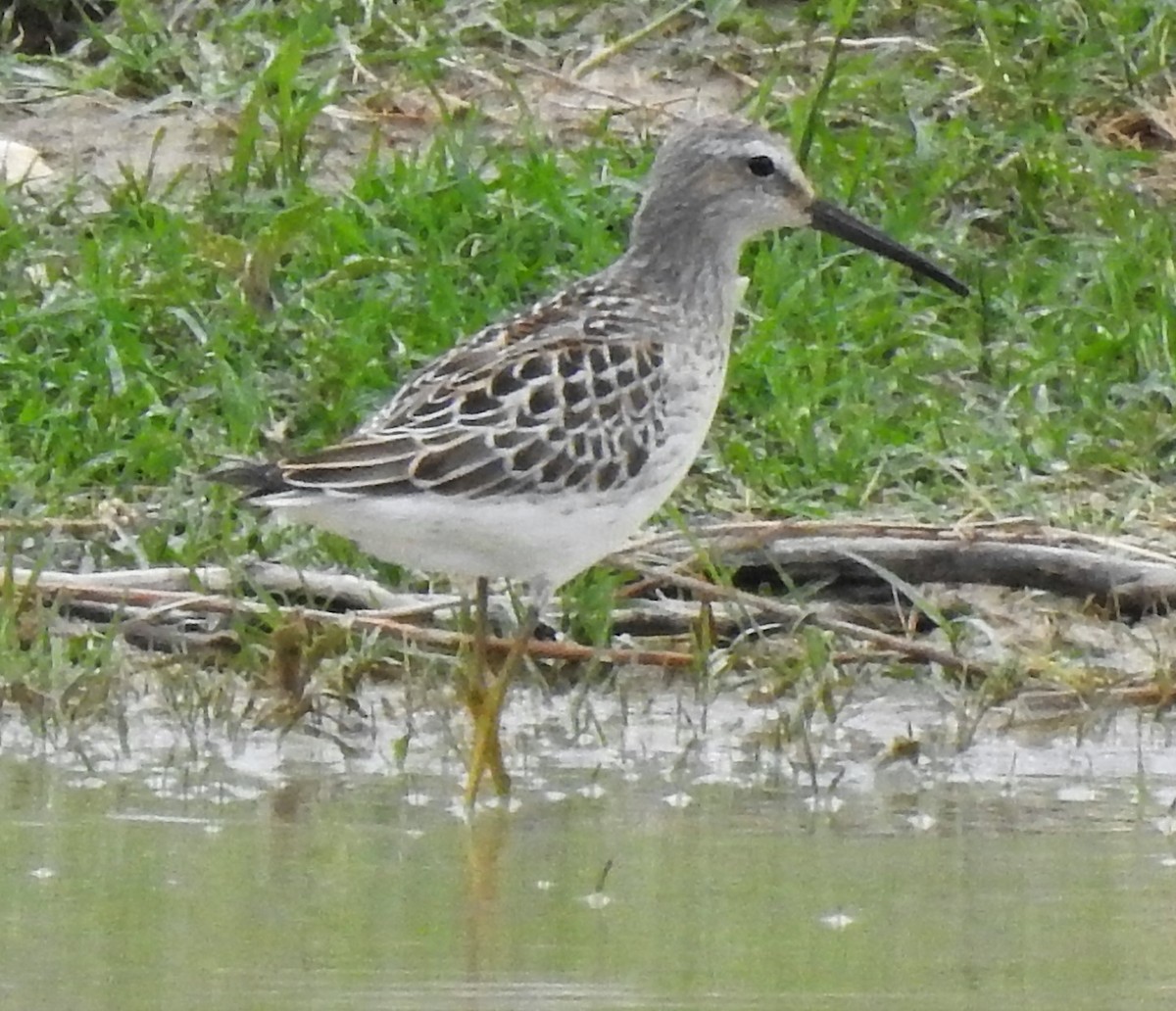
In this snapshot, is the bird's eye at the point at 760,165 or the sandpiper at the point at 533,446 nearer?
the sandpiper at the point at 533,446

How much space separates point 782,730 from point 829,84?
126 inches

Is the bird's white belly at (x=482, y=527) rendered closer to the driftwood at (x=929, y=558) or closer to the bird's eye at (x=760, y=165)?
the driftwood at (x=929, y=558)

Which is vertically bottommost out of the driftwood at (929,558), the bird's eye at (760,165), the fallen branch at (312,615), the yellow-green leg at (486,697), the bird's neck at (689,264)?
the yellow-green leg at (486,697)

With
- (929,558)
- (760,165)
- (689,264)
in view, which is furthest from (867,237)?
(929,558)

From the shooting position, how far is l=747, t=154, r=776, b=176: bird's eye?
711 cm

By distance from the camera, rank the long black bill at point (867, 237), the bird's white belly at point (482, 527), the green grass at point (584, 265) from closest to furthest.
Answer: the bird's white belly at point (482, 527) < the long black bill at point (867, 237) < the green grass at point (584, 265)

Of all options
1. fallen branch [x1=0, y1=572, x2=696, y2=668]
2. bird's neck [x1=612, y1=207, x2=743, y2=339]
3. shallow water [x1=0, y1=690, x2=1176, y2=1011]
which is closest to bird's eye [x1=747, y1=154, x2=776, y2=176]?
bird's neck [x1=612, y1=207, x2=743, y2=339]

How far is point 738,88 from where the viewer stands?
9.59m

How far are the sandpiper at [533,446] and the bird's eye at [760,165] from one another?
25 cm

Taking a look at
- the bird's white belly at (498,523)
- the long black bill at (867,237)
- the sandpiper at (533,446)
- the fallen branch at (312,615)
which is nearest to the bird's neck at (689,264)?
the sandpiper at (533,446)

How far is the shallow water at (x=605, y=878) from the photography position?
14.9 feet

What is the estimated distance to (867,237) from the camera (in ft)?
24.4

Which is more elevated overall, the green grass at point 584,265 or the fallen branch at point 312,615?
the green grass at point 584,265

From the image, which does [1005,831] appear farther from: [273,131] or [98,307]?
[273,131]
